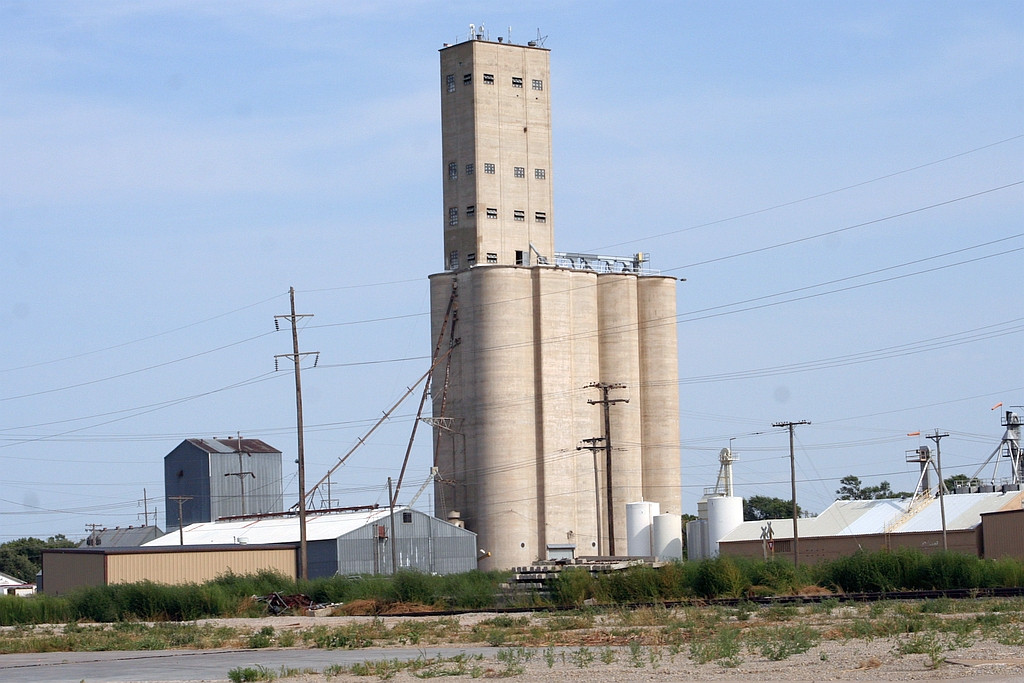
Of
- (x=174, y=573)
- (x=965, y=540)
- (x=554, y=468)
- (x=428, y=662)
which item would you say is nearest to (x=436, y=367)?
(x=554, y=468)

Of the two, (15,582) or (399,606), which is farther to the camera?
(15,582)

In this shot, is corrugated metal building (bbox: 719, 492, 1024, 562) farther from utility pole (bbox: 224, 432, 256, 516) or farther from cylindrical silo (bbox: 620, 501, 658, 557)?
utility pole (bbox: 224, 432, 256, 516)

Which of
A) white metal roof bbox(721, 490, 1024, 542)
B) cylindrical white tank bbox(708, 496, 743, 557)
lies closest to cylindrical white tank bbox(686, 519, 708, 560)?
cylindrical white tank bbox(708, 496, 743, 557)

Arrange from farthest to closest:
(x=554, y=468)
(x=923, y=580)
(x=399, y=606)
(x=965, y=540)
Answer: (x=554, y=468)
(x=965, y=540)
(x=399, y=606)
(x=923, y=580)

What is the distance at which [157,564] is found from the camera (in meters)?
66.4

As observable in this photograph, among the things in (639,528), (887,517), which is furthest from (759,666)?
(887,517)

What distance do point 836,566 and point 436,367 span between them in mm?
54083

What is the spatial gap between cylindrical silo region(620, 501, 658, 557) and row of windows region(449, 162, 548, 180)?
2474cm

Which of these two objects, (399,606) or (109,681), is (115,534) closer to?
(399,606)

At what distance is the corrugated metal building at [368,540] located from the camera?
2965 inches

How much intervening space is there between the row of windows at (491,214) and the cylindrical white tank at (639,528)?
73.6 feet

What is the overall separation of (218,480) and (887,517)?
54892 mm

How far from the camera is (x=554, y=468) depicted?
87.3m

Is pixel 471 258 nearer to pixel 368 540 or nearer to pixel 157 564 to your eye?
pixel 368 540
